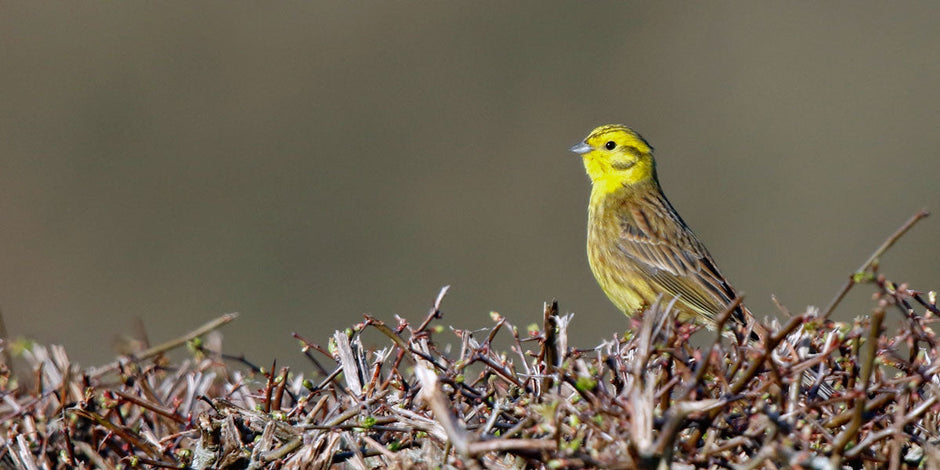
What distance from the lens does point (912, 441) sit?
2145 mm

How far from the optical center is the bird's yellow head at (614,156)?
591 cm

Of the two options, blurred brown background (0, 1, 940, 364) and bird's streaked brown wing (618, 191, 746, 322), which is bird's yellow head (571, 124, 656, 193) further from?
blurred brown background (0, 1, 940, 364)

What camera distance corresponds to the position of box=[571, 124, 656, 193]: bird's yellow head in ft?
19.4

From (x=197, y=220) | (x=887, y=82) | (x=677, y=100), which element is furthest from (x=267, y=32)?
(x=887, y=82)

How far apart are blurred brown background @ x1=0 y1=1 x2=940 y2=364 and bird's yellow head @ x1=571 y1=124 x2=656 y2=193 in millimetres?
3831

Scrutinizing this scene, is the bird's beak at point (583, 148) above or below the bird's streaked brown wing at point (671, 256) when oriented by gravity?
above

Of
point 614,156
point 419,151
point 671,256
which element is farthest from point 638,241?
point 419,151

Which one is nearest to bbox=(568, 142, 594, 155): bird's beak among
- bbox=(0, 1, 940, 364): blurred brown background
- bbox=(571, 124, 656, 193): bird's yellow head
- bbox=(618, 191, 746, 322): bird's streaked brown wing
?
bbox=(571, 124, 656, 193): bird's yellow head

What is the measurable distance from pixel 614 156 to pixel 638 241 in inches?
21.0

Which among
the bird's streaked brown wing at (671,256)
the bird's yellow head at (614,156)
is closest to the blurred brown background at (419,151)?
the bird's yellow head at (614,156)

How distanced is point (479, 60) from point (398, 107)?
0.94m

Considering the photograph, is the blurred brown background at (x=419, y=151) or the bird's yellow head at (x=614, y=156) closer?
the bird's yellow head at (x=614, y=156)

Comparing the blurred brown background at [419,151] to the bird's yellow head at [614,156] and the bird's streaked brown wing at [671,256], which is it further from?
the bird's streaked brown wing at [671,256]

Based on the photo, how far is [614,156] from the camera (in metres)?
5.95
